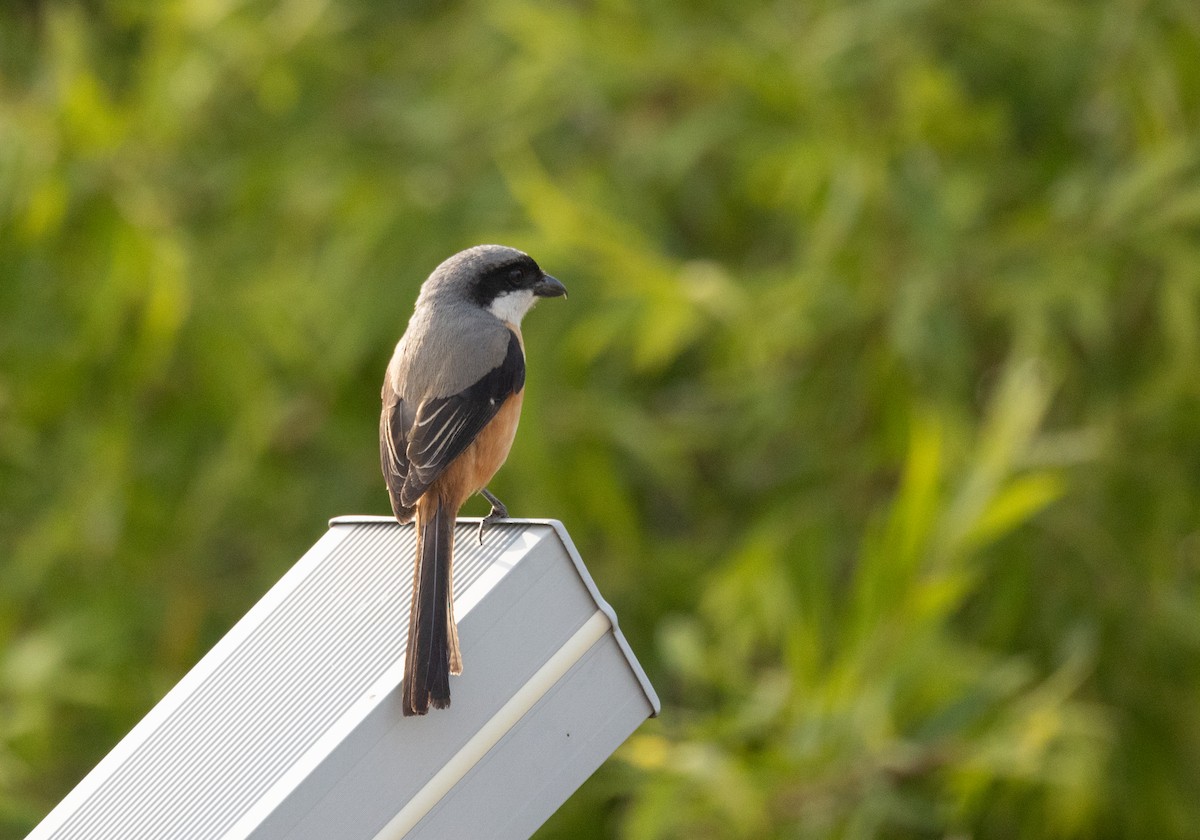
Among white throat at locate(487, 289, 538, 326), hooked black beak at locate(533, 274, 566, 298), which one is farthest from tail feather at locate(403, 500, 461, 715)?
hooked black beak at locate(533, 274, 566, 298)

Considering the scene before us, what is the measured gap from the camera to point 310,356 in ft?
18.7

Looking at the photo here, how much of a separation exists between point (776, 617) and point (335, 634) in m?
3.21

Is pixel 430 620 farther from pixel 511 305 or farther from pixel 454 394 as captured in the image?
pixel 511 305

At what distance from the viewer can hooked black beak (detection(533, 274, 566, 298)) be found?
3.44 m

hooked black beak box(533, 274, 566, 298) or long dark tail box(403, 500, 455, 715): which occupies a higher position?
hooked black beak box(533, 274, 566, 298)

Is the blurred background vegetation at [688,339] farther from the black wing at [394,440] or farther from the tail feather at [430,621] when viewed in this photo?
the tail feather at [430,621]

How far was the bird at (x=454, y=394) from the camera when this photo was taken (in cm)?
244

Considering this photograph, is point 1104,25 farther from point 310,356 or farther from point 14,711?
point 14,711

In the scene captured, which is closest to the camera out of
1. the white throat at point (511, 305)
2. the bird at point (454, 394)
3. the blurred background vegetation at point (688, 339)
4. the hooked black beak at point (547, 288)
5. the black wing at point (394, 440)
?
the bird at point (454, 394)

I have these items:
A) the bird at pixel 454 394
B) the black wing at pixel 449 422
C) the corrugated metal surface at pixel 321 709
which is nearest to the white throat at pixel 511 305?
the bird at pixel 454 394

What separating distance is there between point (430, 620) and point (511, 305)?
173 cm

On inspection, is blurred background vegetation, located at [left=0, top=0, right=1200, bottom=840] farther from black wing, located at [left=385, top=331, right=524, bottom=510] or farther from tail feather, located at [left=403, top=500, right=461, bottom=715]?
tail feather, located at [left=403, top=500, right=461, bottom=715]

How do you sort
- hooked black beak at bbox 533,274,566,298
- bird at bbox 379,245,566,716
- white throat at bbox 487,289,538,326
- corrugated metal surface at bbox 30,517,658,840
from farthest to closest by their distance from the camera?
hooked black beak at bbox 533,274,566,298 → white throat at bbox 487,289,538,326 → bird at bbox 379,245,566,716 → corrugated metal surface at bbox 30,517,658,840

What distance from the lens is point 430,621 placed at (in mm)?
1736
